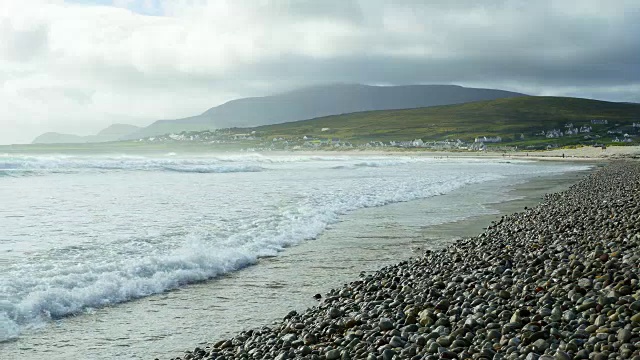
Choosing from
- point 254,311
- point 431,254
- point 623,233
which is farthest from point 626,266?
point 254,311

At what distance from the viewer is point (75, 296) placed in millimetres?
8125

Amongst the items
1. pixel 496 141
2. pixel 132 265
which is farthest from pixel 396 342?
pixel 496 141

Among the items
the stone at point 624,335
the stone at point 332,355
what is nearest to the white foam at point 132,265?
the stone at point 332,355

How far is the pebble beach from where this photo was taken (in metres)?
4.86

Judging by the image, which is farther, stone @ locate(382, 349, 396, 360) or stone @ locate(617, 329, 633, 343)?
stone @ locate(382, 349, 396, 360)

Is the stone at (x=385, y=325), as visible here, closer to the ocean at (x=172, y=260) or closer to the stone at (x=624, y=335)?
the ocean at (x=172, y=260)

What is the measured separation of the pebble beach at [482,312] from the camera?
16.0ft

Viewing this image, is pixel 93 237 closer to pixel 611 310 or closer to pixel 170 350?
pixel 170 350

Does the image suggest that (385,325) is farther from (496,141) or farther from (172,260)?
(496,141)

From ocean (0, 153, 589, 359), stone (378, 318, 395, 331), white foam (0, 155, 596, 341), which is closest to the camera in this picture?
stone (378, 318, 395, 331)

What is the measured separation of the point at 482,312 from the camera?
19.9ft

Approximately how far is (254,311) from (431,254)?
14.1 feet

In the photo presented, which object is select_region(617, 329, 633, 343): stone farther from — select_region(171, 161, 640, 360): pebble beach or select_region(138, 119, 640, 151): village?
select_region(138, 119, 640, 151): village

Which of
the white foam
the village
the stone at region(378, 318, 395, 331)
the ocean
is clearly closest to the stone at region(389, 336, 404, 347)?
the stone at region(378, 318, 395, 331)
